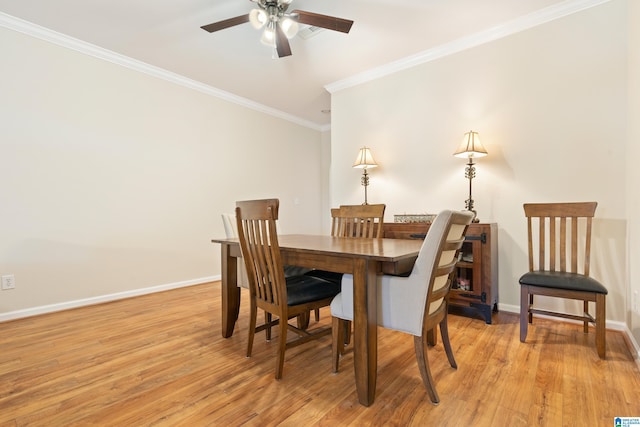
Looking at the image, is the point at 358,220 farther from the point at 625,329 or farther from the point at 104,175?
the point at 104,175

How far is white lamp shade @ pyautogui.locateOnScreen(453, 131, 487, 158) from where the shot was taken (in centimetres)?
267

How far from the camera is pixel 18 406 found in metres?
1.41

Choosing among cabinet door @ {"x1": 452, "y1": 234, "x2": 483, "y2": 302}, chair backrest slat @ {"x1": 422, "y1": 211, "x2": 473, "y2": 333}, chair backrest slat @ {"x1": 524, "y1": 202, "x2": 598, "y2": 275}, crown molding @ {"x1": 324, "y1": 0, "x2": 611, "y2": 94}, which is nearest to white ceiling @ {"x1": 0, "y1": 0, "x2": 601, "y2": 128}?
crown molding @ {"x1": 324, "y1": 0, "x2": 611, "y2": 94}

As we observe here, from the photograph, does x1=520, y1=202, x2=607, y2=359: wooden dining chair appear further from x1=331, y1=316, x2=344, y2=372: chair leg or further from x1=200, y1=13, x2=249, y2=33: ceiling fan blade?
x1=200, y1=13, x2=249, y2=33: ceiling fan blade

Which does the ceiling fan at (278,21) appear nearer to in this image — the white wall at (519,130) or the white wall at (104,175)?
the white wall at (519,130)

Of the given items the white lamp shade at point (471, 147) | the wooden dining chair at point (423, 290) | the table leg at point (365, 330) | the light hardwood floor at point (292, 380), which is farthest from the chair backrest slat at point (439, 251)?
the white lamp shade at point (471, 147)

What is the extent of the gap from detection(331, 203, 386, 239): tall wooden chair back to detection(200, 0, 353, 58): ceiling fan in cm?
132

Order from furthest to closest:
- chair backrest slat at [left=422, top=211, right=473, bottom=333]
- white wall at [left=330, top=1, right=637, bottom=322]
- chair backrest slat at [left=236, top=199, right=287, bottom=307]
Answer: white wall at [left=330, top=1, right=637, bottom=322]
chair backrest slat at [left=236, top=199, right=287, bottom=307]
chair backrest slat at [left=422, top=211, right=473, bottom=333]

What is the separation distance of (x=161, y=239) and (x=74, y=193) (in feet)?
3.17

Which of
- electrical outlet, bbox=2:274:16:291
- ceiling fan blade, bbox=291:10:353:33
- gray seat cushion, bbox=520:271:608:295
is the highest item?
ceiling fan blade, bbox=291:10:353:33

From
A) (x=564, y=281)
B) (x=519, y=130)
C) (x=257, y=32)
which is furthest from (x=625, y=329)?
(x=257, y=32)

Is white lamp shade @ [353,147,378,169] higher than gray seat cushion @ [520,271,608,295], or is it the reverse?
white lamp shade @ [353,147,378,169]

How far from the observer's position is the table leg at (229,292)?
85.7 inches

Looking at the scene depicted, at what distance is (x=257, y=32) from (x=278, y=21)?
0.68m
